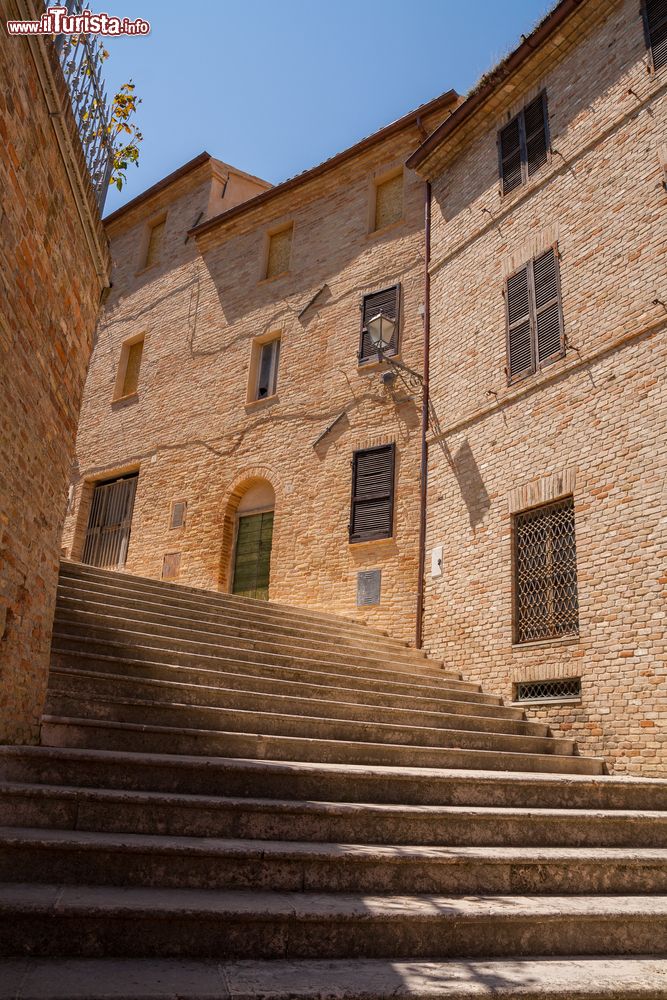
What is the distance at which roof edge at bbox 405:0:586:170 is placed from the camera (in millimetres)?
9711

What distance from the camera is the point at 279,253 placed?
15.7 meters

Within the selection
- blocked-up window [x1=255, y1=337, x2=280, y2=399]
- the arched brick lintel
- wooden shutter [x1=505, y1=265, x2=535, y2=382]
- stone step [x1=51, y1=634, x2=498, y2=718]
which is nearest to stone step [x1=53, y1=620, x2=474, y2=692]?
stone step [x1=51, y1=634, x2=498, y2=718]

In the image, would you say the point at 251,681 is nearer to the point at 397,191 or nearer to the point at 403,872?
the point at 403,872

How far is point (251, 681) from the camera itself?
217 inches

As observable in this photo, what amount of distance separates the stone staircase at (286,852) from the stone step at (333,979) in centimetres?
1

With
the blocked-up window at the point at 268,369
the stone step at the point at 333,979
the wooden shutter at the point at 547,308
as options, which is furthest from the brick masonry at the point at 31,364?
the blocked-up window at the point at 268,369

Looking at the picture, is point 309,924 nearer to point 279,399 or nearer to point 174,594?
point 174,594

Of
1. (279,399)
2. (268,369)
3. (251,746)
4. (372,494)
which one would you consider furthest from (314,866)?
(268,369)

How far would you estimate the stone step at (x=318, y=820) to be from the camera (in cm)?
326

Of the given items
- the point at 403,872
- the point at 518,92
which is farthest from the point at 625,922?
the point at 518,92

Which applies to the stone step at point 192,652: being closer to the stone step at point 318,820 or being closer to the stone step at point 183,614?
the stone step at point 183,614

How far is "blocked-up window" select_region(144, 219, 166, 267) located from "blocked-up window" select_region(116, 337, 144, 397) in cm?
223

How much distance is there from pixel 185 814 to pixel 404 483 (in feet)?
27.3

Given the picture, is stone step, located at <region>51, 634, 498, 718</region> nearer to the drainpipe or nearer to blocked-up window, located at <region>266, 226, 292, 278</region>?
the drainpipe
